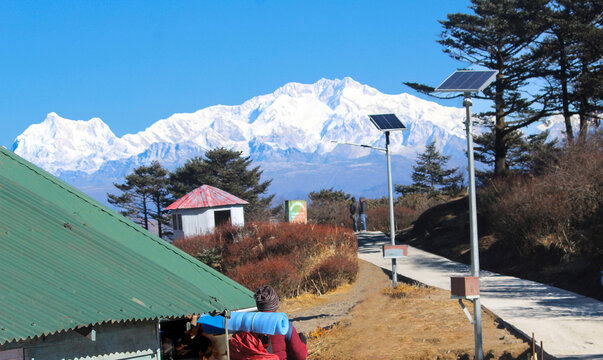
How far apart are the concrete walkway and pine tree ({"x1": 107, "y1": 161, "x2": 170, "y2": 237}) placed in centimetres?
6594

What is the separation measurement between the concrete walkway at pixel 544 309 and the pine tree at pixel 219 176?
58.8 meters

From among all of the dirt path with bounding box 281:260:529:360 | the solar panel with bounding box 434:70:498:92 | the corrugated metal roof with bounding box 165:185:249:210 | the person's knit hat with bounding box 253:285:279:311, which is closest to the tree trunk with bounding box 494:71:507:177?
the dirt path with bounding box 281:260:529:360

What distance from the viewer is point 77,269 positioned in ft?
22.0

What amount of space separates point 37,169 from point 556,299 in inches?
415

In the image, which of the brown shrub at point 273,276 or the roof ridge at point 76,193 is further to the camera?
the brown shrub at point 273,276

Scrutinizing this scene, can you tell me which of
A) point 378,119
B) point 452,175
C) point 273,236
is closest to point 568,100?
point 378,119

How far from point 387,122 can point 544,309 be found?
316 inches

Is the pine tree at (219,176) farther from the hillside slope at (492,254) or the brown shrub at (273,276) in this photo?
the brown shrub at (273,276)

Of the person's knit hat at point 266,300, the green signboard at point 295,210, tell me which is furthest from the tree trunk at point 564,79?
the person's knit hat at point 266,300

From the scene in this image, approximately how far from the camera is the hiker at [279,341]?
6098mm

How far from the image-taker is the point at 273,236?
25.2 m

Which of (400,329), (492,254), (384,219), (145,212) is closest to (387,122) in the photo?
(492,254)

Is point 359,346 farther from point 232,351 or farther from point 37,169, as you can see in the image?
point 37,169

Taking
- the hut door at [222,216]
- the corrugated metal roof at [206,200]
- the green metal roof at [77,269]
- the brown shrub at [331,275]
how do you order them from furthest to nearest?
the hut door at [222,216], the corrugated metal roof at [206,200], the brown shrub at [331,275], the green metal roof at [77,269]
